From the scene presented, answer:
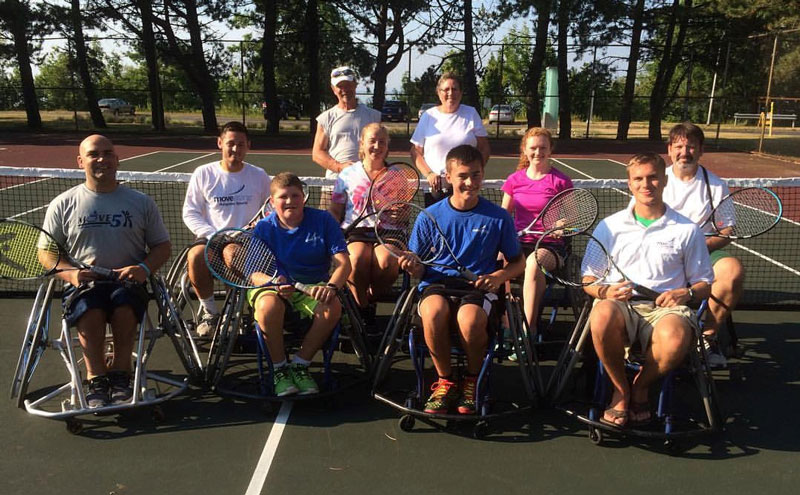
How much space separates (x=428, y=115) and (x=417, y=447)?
2742mm

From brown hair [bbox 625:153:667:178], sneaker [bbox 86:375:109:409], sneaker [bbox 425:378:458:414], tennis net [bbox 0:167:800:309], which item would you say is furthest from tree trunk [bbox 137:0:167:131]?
brown hair [bbox 625:153:667:178]

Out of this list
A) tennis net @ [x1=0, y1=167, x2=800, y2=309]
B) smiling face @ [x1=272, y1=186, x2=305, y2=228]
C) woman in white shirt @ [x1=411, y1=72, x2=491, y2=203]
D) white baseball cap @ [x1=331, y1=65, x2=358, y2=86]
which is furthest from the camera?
tennis net @ [x1=0, y1=167, x2=800, y2=309]

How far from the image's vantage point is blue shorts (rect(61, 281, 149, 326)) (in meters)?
3.54

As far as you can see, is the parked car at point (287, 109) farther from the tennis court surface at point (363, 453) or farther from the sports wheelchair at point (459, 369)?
the sports wheelchair at point (459, 369)

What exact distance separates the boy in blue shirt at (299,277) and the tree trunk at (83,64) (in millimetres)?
26273

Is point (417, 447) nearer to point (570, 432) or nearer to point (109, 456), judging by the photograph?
point (570, 432)

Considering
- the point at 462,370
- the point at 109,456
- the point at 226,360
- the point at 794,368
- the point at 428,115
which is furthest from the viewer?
the point at 428,115

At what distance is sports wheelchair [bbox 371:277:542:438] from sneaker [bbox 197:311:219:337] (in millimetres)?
1482

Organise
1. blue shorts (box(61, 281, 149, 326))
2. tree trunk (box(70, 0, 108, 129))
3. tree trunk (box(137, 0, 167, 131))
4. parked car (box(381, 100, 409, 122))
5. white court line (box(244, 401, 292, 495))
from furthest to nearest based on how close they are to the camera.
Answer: parked car (box(381, 100, 409, 122))
tree trunk (box(70, 0, 108, 129))
tree trunk (box(137, 0, 167, 131))
blue shorts (box(61, 281, 149, 326))
white court line (box(244, 401, 292, 495))

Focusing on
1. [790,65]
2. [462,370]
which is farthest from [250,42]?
[462,370]

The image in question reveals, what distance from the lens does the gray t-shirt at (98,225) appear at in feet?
12.1

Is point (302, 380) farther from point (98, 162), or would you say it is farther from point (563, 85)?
point (563, 85)

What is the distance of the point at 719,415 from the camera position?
3.49m

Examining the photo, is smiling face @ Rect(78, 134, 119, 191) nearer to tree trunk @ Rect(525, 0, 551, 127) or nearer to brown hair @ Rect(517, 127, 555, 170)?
brown hair @ Rect(517, 127, 555, 170)
